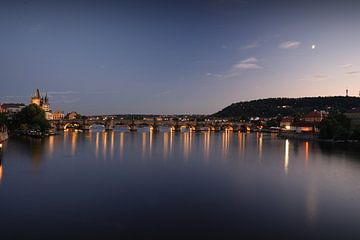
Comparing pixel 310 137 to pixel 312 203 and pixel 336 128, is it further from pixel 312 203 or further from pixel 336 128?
pixel 312 203

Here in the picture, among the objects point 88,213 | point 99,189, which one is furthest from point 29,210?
point 99,189

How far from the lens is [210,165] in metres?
18.4

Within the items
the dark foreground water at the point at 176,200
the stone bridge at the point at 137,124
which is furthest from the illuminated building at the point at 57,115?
the dark foreground water at the point at 176,200

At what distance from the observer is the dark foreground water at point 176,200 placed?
7.87m

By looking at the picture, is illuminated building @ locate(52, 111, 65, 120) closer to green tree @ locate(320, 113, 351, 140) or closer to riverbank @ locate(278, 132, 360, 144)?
riverbank @ locate(278, 132, 360, 144)

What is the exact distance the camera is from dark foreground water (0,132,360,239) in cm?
787

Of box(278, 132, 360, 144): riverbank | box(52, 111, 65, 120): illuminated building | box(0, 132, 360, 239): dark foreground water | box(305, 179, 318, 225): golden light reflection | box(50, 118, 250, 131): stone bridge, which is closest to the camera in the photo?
box(0, 132, 360, 239): dark foreground water

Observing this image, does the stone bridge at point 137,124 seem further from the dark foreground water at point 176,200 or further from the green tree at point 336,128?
the dark foreground water at point 176,200

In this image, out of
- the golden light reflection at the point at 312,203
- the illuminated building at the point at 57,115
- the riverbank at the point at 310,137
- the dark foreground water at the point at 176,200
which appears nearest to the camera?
the dark foreground water at the point at 176,200

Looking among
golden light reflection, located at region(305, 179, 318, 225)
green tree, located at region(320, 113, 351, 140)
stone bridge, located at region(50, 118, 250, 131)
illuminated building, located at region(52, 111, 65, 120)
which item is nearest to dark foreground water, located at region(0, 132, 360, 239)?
golden light reflection, located at region(305, 179, 318, 225)

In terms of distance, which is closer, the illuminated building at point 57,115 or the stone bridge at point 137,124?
the stone bridge at point 137,124

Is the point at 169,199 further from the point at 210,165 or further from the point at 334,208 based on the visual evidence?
the point at 210,165

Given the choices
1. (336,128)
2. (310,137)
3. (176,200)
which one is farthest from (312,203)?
(310,137)

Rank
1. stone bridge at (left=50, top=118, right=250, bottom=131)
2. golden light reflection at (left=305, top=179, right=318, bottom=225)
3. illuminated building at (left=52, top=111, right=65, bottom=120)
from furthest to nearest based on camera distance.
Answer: illuminated building at (left=52, top=111, right=65, bottom=120), stone bridge at (left=50, top=118, right=250, bottom=131), golden light reflection at (left=305, top=179, right=318, bottom=225)
